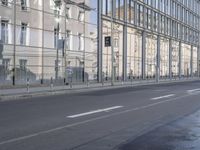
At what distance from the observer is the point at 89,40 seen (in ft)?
173

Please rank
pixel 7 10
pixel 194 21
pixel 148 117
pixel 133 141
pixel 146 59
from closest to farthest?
pixel 133 141 → pixel 148 117 → pixel 7 10 → pixel 146 59 → pixel 194 21

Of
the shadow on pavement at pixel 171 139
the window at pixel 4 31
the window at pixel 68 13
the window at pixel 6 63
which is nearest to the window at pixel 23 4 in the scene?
the window at pixel 4 31

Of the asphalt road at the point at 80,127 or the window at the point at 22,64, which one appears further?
the window at the point at 22,64


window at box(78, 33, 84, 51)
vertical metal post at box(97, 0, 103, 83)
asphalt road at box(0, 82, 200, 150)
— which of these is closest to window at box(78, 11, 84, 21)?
window at box(78, 33, 84, 51)

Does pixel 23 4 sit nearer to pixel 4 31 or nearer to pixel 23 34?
pixel 23 34

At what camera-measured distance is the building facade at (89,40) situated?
131 feet

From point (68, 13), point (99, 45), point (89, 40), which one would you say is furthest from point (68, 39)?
point (99, 45)

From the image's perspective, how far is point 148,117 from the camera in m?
16.3

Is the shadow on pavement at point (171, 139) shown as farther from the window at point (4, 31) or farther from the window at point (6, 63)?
the window at point (4, 31)

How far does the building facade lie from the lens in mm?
39969

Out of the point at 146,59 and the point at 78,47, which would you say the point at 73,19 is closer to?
the point at 78,47

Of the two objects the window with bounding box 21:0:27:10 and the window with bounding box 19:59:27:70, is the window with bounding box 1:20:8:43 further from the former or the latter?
the window with bounding box 21:0:27:10

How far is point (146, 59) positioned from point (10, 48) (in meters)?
34.2

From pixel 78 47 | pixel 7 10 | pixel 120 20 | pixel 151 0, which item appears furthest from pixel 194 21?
pixel 7 10
